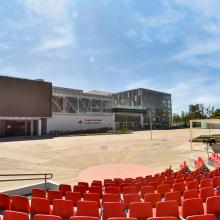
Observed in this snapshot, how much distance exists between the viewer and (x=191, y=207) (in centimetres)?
606

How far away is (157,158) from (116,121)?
2057 inches

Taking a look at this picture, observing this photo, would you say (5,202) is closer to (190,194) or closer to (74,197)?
(74,197)

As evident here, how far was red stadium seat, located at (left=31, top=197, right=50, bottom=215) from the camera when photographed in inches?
258

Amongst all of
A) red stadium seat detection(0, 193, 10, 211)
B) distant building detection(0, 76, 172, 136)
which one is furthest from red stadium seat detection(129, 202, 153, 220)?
distant building detection(0, 76, 172, 136)

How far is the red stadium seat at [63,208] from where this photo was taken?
638cm

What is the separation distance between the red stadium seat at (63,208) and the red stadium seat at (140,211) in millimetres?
1646

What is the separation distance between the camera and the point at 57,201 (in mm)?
6414

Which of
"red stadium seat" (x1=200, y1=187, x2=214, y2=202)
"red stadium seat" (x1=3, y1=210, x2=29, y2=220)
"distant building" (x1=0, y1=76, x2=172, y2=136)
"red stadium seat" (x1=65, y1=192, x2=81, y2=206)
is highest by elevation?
"distant building" (x1=0, y1=76, x2=172, y2=136)

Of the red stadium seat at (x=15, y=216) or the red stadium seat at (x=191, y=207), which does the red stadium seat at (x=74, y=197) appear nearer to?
the red stadium seat at (x=15, y=216)

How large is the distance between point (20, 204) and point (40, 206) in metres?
0.68

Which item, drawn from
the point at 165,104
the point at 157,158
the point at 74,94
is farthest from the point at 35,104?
the point at 165,104

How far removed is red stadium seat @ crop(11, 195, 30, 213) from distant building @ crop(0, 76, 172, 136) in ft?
143

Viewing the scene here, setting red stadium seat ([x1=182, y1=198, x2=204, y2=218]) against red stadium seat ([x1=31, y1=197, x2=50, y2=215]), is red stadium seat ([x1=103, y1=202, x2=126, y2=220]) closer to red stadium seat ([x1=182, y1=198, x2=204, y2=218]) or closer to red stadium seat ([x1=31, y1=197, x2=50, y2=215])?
red stadium seat ([x1=182, y1=198, x2=204, y2=218])

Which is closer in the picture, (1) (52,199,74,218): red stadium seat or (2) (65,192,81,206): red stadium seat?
(1) (52,199,74,218): red stadium seat
